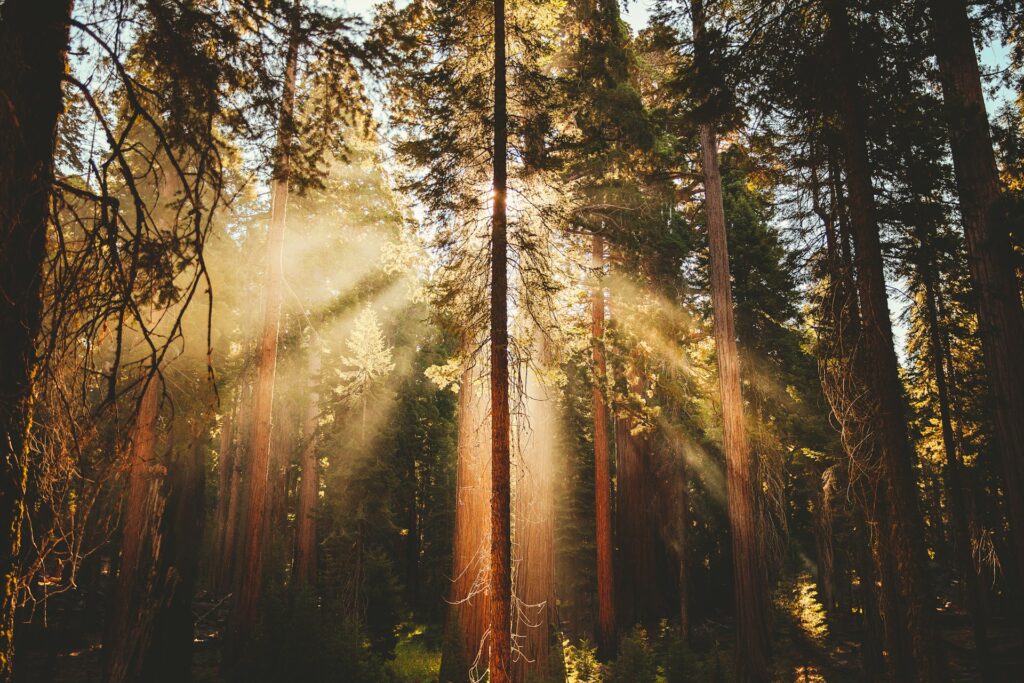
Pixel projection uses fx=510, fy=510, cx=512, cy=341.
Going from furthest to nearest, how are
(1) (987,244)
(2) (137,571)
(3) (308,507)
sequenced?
1. (3) (308,507)
2. (2) (137,571)
3. (1) (987,244)

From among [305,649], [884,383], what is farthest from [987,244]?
[305,649]

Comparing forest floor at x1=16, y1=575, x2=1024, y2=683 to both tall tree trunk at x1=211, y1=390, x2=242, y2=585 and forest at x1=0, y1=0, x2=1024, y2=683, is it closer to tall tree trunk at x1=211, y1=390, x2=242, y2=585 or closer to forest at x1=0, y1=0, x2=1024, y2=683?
forest at x1=0, y1=0, x2=1024, y2=683

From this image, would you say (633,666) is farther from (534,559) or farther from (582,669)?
(534,559)

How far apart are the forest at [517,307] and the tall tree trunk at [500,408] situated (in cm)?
4

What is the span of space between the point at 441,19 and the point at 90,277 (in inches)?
248

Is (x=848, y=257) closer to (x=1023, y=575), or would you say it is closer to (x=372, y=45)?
(x=1023, y=575)

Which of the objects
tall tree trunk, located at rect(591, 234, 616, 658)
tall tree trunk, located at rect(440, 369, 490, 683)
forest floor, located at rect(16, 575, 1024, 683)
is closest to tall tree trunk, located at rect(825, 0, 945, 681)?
forest floor, located at rect(16, 575, 1024, 683)

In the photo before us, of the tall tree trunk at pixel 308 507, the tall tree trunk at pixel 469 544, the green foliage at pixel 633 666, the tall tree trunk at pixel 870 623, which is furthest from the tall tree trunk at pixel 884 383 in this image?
the tall tree trunk at pixel 308 507

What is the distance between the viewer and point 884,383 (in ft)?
18.5

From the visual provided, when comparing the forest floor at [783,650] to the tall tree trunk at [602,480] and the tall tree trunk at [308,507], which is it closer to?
the tall tree trunk at [308,507]

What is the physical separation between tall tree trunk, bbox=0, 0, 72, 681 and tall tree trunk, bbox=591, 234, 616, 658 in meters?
11.0

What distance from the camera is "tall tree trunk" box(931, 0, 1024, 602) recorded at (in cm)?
641

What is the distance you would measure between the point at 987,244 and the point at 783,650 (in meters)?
9.14

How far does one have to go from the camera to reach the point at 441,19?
7.29 m
